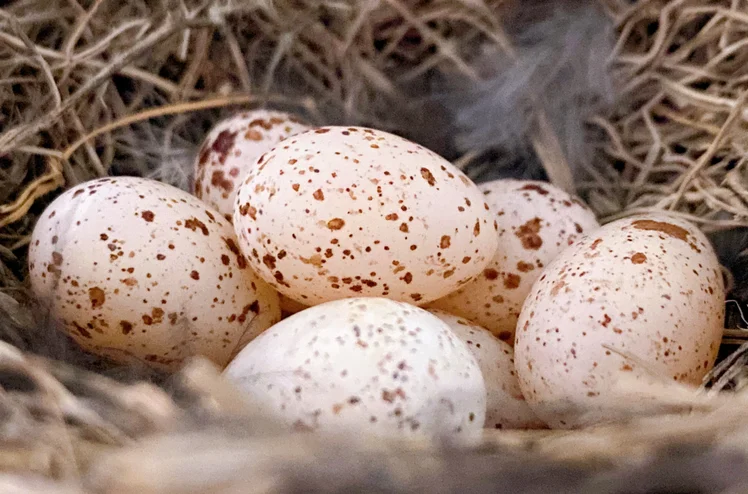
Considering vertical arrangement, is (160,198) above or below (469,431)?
above

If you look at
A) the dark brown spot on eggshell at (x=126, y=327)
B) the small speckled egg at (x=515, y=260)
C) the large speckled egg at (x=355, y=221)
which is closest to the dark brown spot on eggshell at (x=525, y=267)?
the small speckled egg at (x=515, y=260)

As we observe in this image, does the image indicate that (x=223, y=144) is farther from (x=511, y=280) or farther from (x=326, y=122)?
(x=511, y=280)

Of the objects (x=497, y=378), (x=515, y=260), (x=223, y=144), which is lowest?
(x=497, y=378)

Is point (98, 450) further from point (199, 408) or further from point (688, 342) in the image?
point (688, 342)

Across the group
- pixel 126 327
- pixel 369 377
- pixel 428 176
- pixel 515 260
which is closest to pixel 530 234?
pixel 515 260

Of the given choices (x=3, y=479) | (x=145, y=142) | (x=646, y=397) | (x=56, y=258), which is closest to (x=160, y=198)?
(x=56, y=258)

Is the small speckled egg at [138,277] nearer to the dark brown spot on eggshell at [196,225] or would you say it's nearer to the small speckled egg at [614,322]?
the dark brown spot on eggshell at [196,225]
